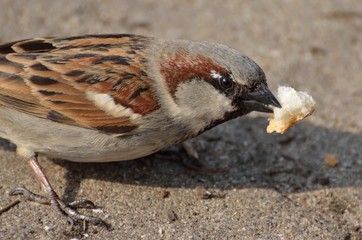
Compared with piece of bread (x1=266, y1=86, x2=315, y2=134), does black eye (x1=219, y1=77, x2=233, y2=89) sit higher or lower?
higher

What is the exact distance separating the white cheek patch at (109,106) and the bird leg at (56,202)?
23.6 inches

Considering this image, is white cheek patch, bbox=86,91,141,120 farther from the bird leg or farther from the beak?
the beak

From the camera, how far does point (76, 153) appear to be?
4.55m

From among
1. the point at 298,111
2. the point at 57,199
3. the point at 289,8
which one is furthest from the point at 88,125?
the point at 289,8

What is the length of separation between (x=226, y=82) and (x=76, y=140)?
1.04 meters

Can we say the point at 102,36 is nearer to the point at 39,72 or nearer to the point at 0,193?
the point at 39,72

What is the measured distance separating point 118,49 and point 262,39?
7.77 feet

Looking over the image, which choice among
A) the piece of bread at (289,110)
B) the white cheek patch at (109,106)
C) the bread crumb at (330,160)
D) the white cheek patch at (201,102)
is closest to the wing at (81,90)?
the white cheek patch at (109,106)

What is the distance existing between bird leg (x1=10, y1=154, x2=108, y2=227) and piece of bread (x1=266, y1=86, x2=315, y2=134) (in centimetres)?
131

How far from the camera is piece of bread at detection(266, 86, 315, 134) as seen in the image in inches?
180

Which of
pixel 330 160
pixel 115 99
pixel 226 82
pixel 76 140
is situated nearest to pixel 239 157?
pixel 330 160

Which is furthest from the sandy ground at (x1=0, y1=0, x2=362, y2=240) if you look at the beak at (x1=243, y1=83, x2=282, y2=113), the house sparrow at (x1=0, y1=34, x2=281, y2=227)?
the beak at (x1=243, y1=83, x2=282, y2=113)

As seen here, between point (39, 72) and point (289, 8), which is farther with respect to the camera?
point (289, 8)

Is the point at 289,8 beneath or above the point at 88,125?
above
